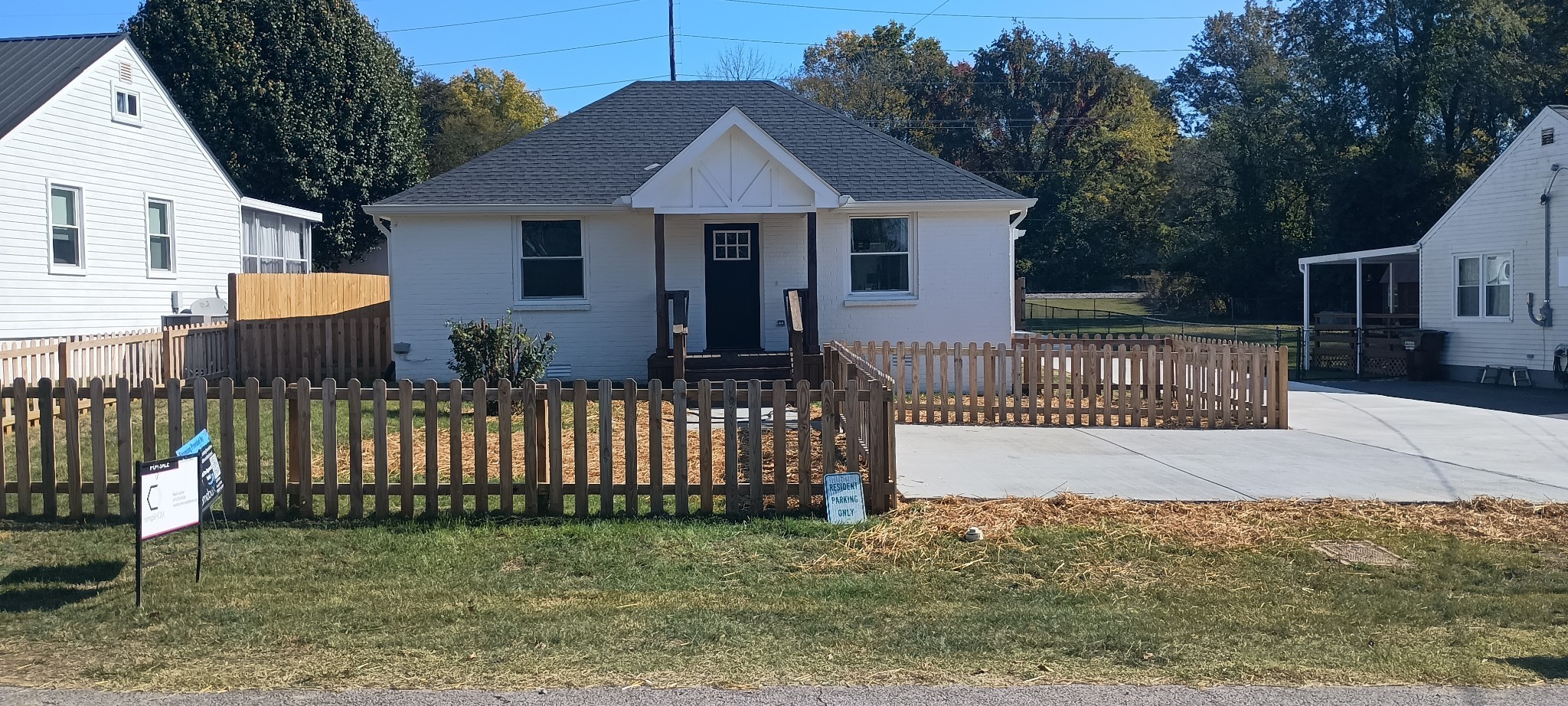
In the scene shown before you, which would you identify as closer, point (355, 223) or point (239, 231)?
point (239, 231)

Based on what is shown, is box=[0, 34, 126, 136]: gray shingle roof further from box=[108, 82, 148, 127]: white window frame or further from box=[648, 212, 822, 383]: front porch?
box=[648, 212, 822, 383]: front porch

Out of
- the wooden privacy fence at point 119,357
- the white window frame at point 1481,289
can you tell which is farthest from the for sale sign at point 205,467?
the white window frame at point 1481,289

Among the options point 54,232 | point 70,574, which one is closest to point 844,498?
point 70,574

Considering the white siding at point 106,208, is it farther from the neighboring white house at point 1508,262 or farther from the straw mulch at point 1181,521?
the neighboring white house at point 1508,262

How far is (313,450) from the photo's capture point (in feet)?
37.1

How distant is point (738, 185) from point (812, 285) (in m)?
1.83

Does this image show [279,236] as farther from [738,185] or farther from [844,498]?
[844,498]

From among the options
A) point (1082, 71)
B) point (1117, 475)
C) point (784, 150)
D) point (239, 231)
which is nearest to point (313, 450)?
point (1117, 475)

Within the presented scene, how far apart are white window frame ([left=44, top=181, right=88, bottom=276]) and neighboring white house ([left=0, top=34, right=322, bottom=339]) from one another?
0.07 feet

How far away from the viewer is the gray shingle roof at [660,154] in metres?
19.6

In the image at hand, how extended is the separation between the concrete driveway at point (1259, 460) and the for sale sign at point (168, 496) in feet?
16.3

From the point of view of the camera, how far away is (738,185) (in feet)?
59.4

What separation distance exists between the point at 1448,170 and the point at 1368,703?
4497cm

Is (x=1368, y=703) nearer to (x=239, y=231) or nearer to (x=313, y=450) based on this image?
(x=313, y=450)
